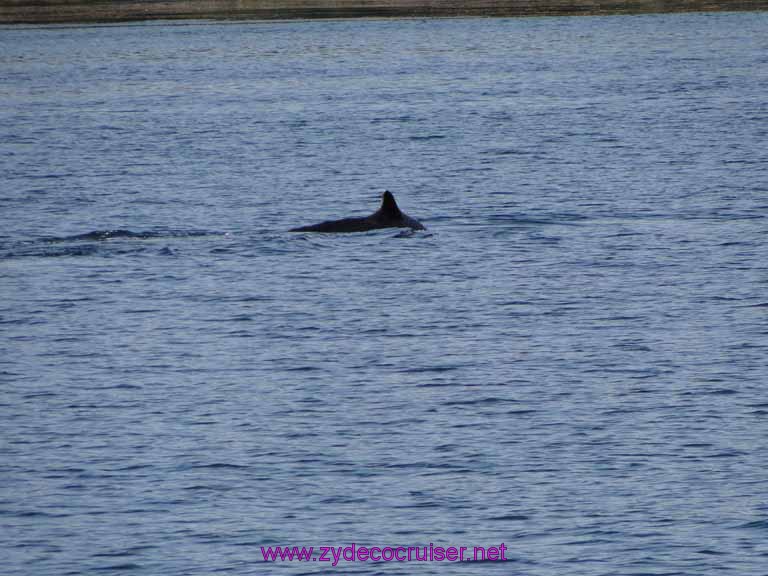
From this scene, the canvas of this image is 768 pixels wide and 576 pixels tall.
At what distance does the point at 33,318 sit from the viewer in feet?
80.4

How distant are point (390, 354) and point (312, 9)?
13653 centimetres

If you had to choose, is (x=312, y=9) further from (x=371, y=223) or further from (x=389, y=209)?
(x=389, y=209)

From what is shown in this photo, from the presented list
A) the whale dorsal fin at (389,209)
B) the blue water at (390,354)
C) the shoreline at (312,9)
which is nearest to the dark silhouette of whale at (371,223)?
the whale dorsal fin at (389,209)

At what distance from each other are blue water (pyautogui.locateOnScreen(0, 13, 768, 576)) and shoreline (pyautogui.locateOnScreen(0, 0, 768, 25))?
89493mm

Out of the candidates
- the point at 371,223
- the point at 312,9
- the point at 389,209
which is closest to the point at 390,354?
the point at 389,209

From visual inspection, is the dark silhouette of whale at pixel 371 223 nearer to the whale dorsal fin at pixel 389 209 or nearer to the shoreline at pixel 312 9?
the whale dorsal fin at pixel 389 209

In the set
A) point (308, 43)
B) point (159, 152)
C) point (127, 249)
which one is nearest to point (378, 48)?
point (308, 43)

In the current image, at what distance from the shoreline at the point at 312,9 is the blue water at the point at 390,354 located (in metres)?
89.5

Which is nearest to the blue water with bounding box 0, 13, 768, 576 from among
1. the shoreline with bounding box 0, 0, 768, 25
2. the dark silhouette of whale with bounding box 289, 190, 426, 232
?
the dark silhouette of whale with bounding box 289, 190, 426, 232

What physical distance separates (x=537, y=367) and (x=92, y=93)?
5859 cm

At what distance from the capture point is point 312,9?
154750mm

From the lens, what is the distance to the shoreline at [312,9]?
140000mm

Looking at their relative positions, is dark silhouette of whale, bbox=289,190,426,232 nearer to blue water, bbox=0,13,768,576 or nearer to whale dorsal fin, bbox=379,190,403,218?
whale dorsal fin, bbox=379,190,403,218

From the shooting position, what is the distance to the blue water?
15039 mm
